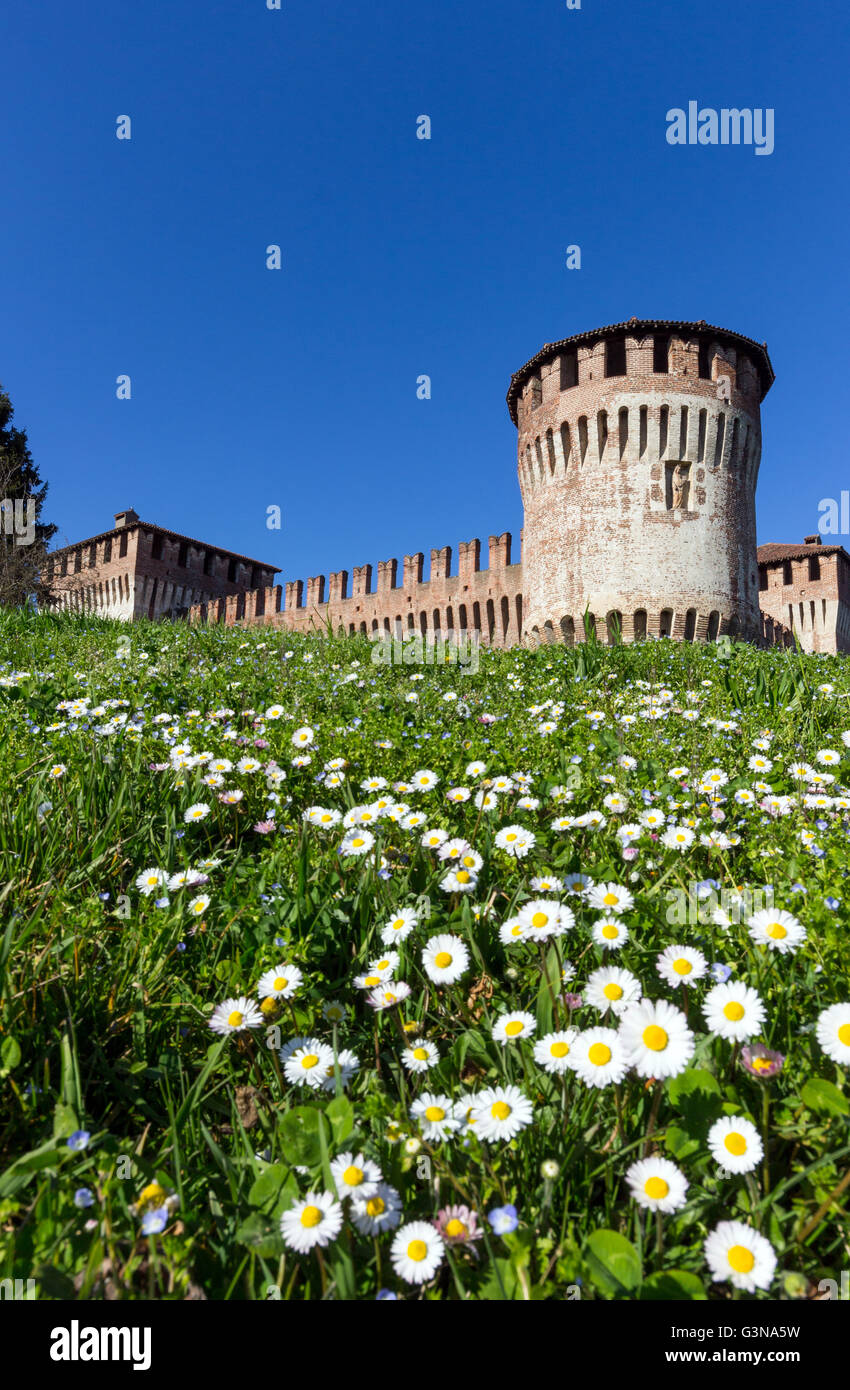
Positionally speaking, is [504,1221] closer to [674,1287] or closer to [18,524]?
[674,1287]

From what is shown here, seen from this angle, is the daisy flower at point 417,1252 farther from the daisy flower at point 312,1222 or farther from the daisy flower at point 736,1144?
the daisy flower at point 736,1144

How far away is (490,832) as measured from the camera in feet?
9.14

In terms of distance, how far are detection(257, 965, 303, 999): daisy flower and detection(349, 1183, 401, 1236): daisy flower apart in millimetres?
576

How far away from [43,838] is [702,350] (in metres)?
23.4

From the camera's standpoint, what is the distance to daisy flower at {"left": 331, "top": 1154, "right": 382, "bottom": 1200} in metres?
1.20

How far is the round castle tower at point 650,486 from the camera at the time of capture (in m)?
19.9

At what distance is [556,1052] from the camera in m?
1.45

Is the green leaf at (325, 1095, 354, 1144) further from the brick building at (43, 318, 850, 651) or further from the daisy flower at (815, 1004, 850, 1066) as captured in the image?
the brick building at (43, 318, 850, 651)

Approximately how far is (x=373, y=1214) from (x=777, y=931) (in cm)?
108

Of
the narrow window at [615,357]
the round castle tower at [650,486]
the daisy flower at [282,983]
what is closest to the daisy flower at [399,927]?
the daisy flower at [282,983]

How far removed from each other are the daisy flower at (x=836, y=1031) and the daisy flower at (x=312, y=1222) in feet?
3.09

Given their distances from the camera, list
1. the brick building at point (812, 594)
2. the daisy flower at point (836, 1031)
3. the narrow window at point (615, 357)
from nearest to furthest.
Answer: the daisy flower at point (836, 1031) → the narrow window at point (615, 357) → the brick building at point (812, 594)

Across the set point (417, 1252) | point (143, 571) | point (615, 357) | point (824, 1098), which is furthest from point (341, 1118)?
point (143, 571)
